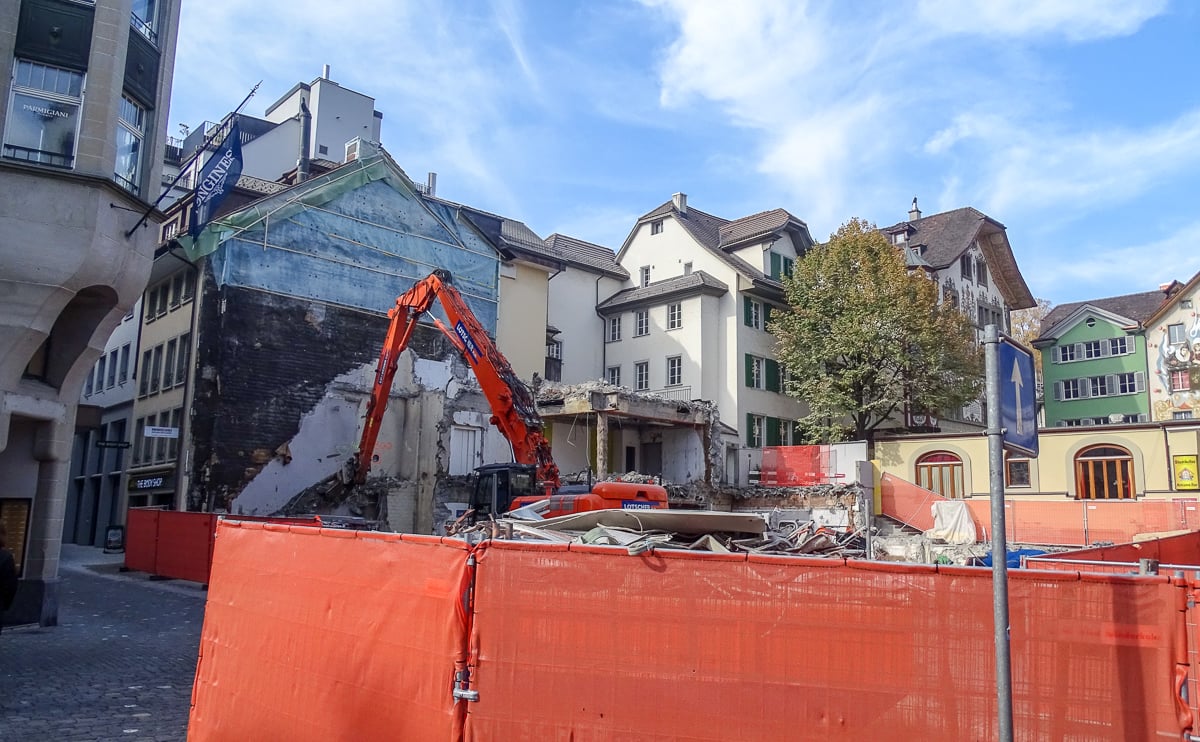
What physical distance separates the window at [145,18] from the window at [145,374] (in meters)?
17.7

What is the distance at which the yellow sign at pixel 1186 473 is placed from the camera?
3108 cm

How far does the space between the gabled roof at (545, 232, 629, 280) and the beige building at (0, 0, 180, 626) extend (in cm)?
2815

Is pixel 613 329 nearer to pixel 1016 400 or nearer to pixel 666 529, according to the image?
pixel 666 529

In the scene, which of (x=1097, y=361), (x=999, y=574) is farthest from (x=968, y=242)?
(x=999, y=574)

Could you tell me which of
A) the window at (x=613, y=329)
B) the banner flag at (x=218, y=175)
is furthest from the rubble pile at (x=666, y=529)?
the window at (x=613, y=329)

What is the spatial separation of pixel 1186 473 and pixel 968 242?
61.6 ft

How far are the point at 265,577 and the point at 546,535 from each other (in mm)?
2497

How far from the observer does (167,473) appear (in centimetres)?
2789

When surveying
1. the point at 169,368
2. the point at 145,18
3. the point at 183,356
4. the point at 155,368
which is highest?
the point at 145,18

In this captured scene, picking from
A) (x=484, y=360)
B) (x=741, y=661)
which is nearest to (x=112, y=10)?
(x=484, y=360)

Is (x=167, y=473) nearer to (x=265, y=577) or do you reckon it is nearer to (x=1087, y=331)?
(x=265, y=577)

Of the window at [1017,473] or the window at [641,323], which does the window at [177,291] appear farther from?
the window at [1017,473]

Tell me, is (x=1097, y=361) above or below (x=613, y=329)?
above

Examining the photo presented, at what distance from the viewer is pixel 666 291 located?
4028cm
